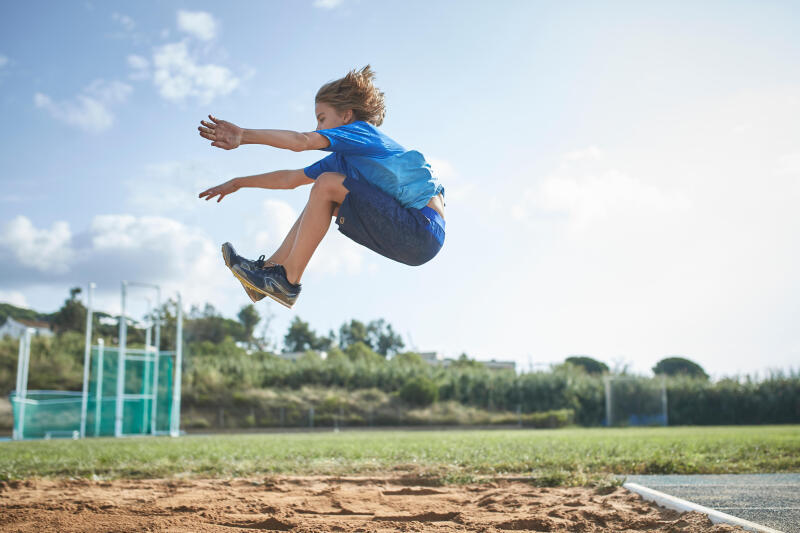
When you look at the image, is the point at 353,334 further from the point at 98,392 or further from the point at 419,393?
the point at 98,392

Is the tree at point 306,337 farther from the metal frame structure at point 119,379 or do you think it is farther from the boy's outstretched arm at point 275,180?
the boy's outstretched arm at point 275,180

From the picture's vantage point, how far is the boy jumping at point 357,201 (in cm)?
325

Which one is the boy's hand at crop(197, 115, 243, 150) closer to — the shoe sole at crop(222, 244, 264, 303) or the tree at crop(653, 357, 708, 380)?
the shoe sole at crop(222, 244, 264, 303)

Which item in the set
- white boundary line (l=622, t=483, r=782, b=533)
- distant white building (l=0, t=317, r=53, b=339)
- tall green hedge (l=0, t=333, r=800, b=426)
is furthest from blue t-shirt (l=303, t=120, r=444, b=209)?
tall green hedge (l=0, t=333, r=800, b=426)

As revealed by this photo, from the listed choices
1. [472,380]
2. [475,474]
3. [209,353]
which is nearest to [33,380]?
[209,353]

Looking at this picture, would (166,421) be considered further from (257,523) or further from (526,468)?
(257,523)

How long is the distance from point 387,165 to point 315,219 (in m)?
0.48

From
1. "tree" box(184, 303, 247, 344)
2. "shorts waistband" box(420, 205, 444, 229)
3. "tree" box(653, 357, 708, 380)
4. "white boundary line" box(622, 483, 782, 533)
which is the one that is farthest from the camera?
"tree" box(653, 357, 708, 380)

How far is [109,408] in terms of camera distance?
1619 centimetres

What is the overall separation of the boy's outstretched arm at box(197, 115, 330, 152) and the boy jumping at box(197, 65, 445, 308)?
0.03 m

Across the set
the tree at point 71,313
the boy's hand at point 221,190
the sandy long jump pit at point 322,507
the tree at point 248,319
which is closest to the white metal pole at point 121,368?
the sandy long jump pit at point 322,507

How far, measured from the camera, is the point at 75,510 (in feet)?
12.0

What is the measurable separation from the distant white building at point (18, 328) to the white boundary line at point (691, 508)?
16.2 metres

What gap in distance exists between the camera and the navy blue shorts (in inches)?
128
